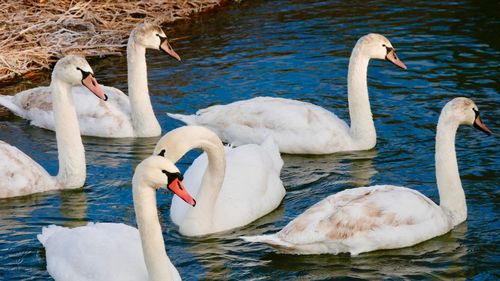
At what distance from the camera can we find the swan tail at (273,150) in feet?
37.4

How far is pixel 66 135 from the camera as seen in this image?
11648 mm

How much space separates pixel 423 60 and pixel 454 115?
18.4ft

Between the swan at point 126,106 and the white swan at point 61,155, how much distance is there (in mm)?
1691

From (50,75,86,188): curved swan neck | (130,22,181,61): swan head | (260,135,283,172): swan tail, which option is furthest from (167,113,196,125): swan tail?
(50,75,86,188): curved swan neck

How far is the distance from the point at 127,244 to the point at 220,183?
5.19 ft

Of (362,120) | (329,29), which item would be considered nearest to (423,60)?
(329,29)

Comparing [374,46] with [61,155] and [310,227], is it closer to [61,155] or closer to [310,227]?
[61,155]

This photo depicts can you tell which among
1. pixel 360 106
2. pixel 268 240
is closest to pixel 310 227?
pixel 268 240

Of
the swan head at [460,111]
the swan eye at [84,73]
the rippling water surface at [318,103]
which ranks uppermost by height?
the swan eye at [84,73]

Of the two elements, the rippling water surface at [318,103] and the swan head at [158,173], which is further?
the rippling water surface at [318,103]

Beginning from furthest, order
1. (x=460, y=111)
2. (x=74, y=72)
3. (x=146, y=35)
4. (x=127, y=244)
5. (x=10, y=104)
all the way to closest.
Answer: (x=10, y=104), (x=146, y=35), (x=74, y=72), (x=460, y=111), (x=127, y=244)

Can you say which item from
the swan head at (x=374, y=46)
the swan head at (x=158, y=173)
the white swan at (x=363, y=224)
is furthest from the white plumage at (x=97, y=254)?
the swan head at (x=374, y=46)

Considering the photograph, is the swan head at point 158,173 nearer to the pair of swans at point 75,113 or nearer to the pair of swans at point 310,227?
the pair of swans at point 310,227

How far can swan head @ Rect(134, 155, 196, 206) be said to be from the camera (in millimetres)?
7707
